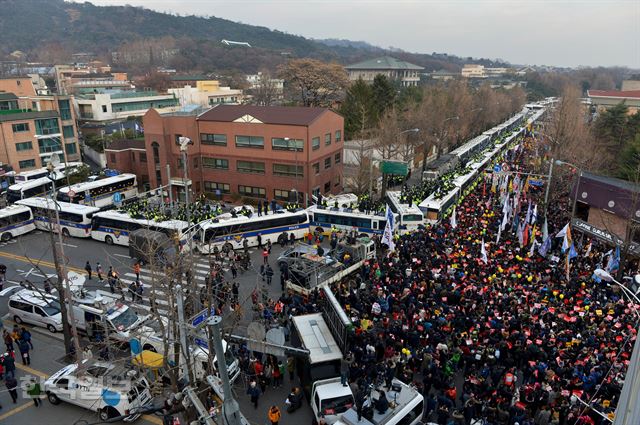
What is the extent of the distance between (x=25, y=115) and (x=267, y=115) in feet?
83.1

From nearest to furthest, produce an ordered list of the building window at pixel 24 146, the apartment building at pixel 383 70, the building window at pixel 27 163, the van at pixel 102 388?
1. the van at pixel 102 388
2. the building window at pixel 24 146
3. the building window at pixel 27 163
4. the apartment building at pixel 383 70

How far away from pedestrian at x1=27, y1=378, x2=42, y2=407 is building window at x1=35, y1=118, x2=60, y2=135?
1519 inches

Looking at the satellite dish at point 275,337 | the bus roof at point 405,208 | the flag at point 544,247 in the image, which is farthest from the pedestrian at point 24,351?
the flag at point 544,247

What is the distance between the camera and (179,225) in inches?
989

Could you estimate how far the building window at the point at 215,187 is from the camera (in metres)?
37.8

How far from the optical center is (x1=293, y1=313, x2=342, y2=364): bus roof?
12984 mm

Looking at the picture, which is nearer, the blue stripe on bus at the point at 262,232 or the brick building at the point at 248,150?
the blue stripe on bus at the point at 262,232

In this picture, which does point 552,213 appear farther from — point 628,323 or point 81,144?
point 81,144

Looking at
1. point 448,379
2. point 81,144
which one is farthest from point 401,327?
point 81,144

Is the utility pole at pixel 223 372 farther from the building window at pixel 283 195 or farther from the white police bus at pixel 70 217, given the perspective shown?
the building window at pixel 283 195

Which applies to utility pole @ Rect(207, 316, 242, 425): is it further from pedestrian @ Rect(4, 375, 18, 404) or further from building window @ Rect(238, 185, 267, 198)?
building window @ Rect(238, 185, 267, 198)

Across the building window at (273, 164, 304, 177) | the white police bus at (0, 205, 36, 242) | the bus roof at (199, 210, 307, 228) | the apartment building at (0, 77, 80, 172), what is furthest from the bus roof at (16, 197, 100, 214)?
the building window at (273, 164, 304, 177)

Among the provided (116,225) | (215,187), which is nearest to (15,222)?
(116,225)

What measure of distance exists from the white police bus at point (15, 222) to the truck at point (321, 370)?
75.5 ft
